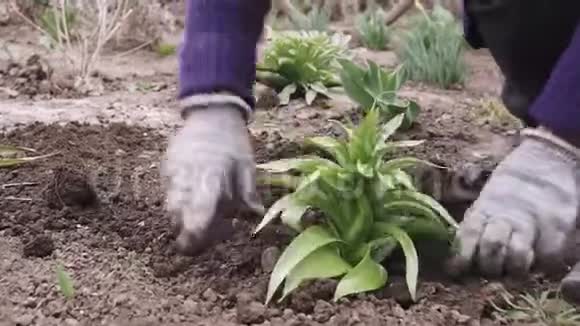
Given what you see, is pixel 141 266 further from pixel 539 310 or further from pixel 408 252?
pixel 539 310

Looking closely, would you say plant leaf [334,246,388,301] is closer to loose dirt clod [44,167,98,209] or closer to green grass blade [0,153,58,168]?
loose dirt clod [44,167,98,209]

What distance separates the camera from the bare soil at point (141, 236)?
1.53 meters

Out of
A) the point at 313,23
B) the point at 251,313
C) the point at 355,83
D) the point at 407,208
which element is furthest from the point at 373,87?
the point at 313,23

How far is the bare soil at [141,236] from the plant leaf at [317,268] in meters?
0.02

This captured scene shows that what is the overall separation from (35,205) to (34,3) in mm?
2559

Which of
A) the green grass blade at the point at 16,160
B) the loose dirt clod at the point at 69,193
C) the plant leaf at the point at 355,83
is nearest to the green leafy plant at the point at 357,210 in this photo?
the loose dirt clod at the point at 69,193

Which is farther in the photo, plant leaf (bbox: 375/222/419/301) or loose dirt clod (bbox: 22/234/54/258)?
loose dirt clod (bbox: 22/234/54/258)

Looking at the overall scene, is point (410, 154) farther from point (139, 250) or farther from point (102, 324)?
point (102, 324)

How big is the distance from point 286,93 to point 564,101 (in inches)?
61.5

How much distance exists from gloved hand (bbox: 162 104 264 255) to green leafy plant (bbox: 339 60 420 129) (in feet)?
2.74

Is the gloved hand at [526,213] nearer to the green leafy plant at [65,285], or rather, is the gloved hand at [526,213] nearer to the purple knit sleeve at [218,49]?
the purple knit sleeve at [218,49]

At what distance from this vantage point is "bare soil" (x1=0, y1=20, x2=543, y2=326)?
1.53 m

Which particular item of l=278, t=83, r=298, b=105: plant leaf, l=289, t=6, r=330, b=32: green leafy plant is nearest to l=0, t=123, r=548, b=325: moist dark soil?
l=278, t=83, r=298, b=105: plant leaf

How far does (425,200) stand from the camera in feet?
5.33
